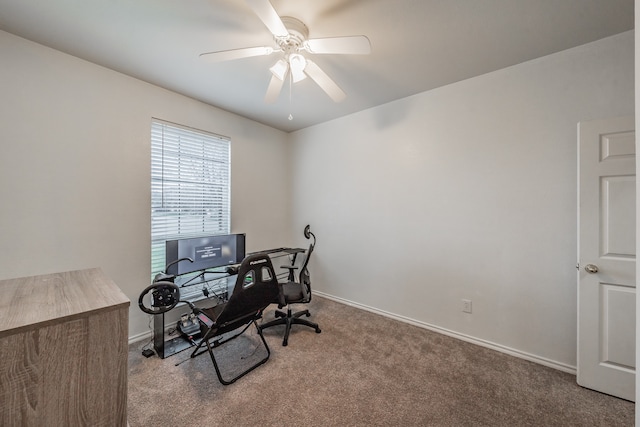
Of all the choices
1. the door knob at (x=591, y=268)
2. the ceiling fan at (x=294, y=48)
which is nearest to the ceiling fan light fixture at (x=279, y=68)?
the ceiling fan at (x=294, y=48)

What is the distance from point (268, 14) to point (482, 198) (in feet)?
7.74

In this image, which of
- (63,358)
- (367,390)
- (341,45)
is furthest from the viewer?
(367,390)

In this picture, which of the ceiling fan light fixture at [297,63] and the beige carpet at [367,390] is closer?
the beige carpet at [367,390]

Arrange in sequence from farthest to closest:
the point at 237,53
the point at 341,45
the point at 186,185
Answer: the point at 186,185 → the point at 237,53 → the point at 341,45

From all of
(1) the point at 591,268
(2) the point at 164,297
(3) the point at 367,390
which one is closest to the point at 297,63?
(2) the point at 164,297

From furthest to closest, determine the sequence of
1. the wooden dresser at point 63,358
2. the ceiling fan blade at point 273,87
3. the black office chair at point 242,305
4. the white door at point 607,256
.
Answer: the ceiling fan blade at point 273,87
the black office chair at point 242,305
the white door at point 607,256
the wooden dresser at point 63,358

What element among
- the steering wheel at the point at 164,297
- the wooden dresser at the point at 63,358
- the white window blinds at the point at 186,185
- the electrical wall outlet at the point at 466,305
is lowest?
the electrical wall outlet at the point at 466,305

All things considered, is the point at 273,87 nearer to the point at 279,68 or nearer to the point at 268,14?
the point at 279,68

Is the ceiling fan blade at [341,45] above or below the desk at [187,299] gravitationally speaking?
above

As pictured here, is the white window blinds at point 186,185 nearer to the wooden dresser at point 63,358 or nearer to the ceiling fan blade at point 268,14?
the wooden dresser at point 63,358

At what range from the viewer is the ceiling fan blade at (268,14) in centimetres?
121

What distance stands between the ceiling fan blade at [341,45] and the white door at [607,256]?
179 centimetres

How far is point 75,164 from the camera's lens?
2.06m

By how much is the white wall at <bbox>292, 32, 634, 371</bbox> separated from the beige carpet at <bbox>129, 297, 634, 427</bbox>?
38 centimetres
